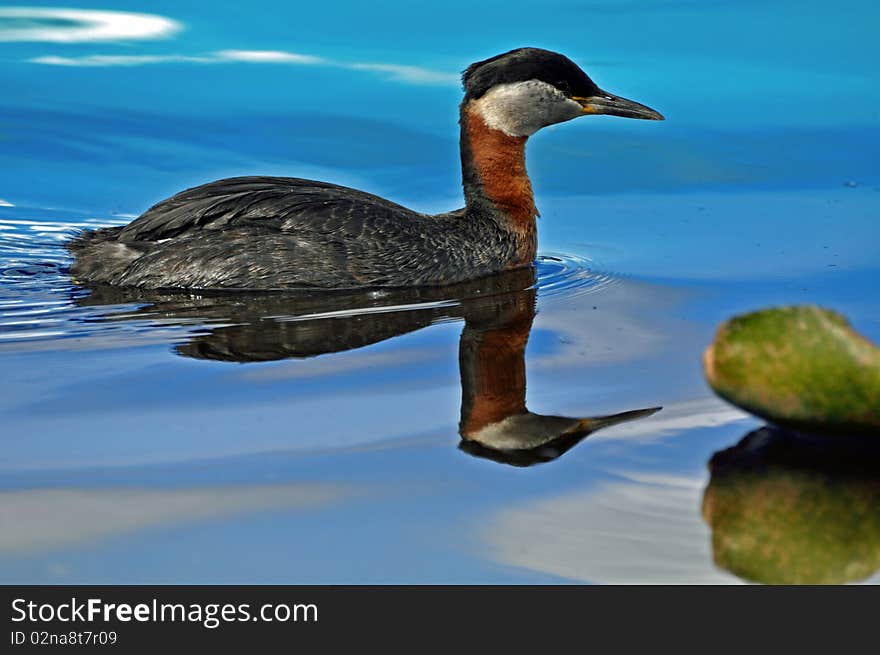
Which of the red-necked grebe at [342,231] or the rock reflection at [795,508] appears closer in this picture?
the rock reflection at [795,508]

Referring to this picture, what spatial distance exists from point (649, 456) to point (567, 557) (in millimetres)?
985

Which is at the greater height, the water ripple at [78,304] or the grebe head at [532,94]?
the grebe head at [532,94]

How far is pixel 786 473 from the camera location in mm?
4918

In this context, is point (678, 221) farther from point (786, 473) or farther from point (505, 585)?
point (505, 585)

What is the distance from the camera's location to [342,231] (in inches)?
341

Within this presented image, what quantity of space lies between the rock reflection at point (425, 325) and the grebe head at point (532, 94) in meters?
1.00

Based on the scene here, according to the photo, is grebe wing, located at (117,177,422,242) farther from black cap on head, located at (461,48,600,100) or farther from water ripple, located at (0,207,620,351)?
black cap on head, located at (461,48,600,100)

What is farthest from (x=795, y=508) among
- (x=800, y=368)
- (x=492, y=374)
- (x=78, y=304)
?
(x=78, y=304)

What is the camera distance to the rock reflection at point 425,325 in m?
5.61

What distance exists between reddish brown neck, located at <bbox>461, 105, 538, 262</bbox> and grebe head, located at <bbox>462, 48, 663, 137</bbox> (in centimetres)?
8

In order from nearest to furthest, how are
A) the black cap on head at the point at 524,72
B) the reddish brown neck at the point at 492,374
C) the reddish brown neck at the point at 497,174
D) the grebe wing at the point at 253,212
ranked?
1. the reddish brown neck at the point at 492,374
2. the grebe wing at the point at 253,212
3. the black cap on head at the point at 524,72
4. the reddish brown neck at the point at 497,174

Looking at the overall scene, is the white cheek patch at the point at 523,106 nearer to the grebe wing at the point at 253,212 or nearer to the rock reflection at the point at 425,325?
the rock reflection at the point at 425,325

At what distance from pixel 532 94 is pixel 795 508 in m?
5.12

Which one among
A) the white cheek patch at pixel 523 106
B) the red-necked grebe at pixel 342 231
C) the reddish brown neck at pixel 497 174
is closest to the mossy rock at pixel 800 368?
the red-necked grebe at pixel 342 231
